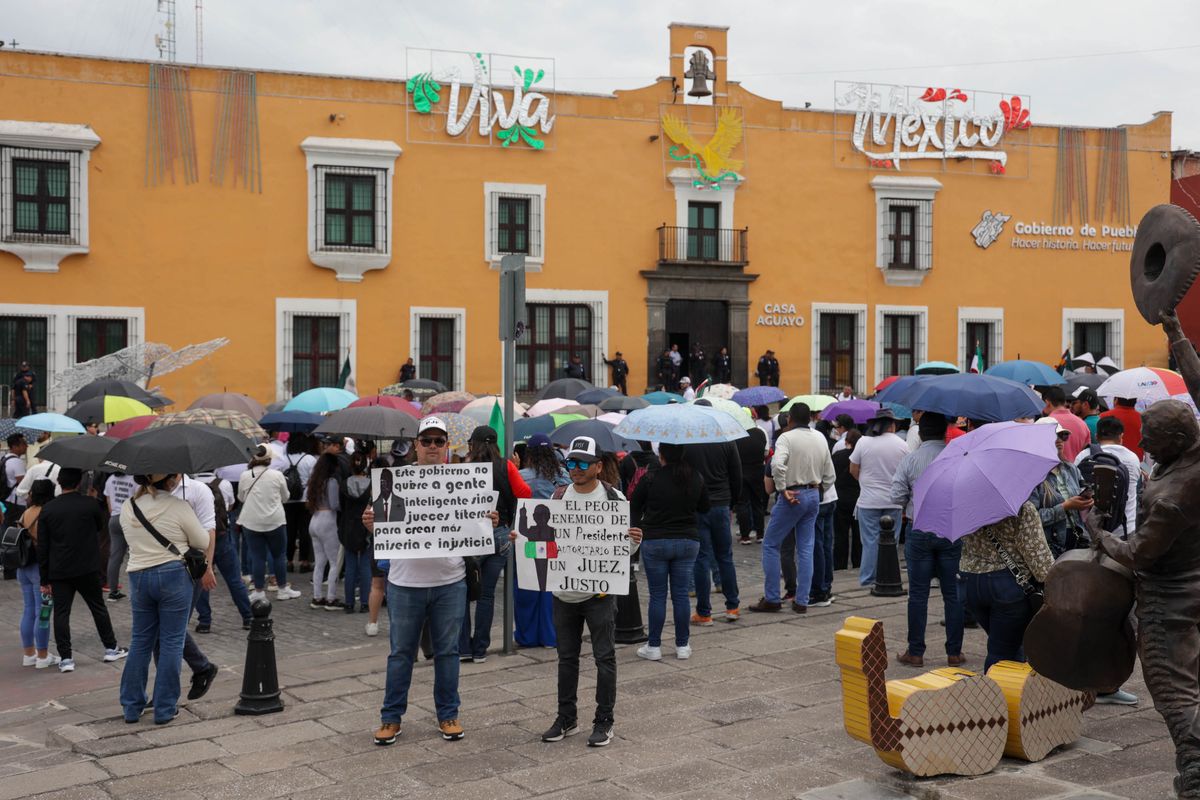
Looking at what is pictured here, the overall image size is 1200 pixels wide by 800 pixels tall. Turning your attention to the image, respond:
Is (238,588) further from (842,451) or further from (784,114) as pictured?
(784,114)

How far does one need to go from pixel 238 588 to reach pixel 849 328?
2200 cm

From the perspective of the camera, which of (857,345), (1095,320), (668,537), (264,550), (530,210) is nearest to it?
(668,537)

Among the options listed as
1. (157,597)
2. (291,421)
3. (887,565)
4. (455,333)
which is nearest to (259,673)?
(157,597)

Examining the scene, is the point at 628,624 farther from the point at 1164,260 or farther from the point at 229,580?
the point at 1164,260

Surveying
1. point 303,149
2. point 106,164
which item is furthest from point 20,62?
point 303,149

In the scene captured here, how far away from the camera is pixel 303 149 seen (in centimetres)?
2580

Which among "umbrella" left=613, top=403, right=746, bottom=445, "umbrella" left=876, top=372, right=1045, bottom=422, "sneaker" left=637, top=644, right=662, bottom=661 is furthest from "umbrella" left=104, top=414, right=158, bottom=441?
"umbrella" left=876, top=372, right=1045, bottom=422

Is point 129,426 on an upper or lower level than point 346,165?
lower

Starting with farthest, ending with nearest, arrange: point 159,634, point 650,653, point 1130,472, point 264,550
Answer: point 264,550 → point 650,653 → point 1130,472 → point 159,634

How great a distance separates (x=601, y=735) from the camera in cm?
686

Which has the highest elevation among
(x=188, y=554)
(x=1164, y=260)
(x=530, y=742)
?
(x=1164, y=260)

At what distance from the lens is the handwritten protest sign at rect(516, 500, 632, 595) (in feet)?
23.4

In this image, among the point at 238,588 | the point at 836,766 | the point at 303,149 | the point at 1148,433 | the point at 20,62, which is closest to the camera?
the point at 1148,433

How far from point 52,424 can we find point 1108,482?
38.4ft
